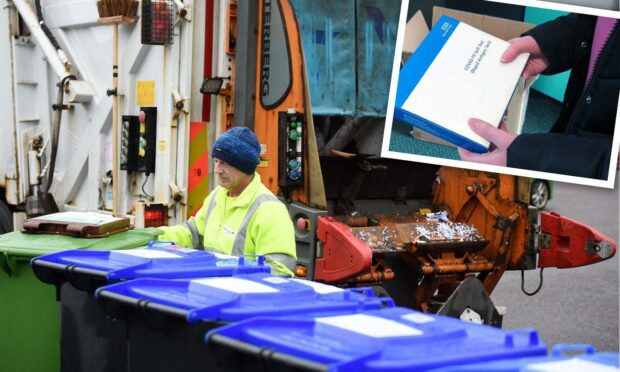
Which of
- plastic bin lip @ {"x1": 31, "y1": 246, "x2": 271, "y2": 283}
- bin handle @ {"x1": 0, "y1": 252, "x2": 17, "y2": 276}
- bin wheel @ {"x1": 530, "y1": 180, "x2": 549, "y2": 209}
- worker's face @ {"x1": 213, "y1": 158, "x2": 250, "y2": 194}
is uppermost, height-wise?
worker's face @ {"x1": 213, "y1": 158, "x2": 250, "y2": 194}

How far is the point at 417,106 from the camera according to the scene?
476 centimetres

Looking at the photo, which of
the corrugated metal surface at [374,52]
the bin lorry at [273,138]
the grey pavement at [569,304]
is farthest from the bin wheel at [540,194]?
the corrugated metal surface at [374,52]

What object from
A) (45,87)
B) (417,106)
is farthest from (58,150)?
(417,106)

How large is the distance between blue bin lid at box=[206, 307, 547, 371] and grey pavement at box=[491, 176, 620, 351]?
4983mm

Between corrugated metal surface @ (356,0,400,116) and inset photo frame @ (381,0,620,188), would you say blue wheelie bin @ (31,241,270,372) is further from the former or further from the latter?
corrugated metal surface @ (356,0,400,116)

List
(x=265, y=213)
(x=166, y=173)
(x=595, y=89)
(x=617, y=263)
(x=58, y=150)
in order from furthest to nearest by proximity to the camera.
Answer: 1. (x=617, y=263)
2. (x=58, y=150)
3. (x=166, y=173)
4. (x=595, y=89)
5. (x=265, y=213)

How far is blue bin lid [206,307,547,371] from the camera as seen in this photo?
8.24 feet

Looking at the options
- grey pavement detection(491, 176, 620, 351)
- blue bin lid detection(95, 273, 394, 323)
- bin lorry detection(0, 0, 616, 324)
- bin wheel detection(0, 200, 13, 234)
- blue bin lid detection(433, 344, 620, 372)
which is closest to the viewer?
blue bin lid detection(433, 344, 620, 372)

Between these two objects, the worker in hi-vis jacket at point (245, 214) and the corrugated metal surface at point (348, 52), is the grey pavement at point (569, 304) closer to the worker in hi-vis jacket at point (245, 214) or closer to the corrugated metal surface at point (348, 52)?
the corrugated metal surface at point (348, 52)

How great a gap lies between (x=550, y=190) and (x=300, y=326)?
46.6 ft

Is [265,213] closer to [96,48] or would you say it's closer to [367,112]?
[367,112]

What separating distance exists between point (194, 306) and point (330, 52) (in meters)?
3.53

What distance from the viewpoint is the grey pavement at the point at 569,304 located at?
7996mm

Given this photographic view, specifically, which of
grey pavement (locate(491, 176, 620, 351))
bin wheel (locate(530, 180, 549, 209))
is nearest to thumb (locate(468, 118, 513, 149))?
grey pavement (locate(491, 176, 620, 351))
